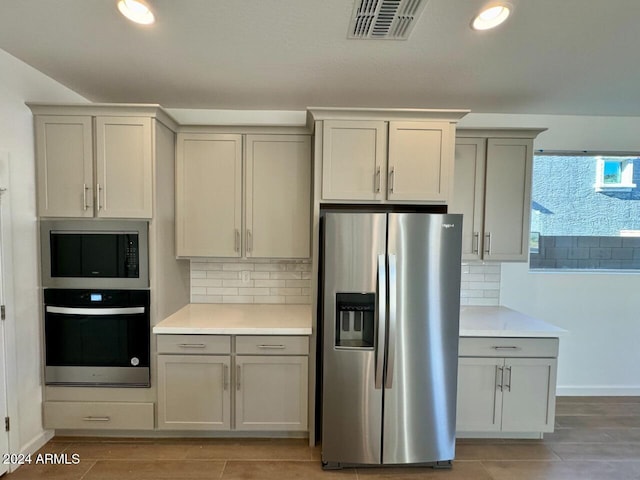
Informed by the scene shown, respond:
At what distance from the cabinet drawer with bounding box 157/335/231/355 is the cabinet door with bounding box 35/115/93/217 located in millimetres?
1039

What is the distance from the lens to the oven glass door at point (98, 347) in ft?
7.77

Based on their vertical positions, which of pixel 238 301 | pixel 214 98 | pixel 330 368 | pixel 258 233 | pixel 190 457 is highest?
pixel 214 98

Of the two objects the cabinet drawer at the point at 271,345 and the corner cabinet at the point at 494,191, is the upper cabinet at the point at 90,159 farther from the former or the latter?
the corner cabinet at the point at 494,191

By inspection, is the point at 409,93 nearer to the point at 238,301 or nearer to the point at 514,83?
the point at 514,83

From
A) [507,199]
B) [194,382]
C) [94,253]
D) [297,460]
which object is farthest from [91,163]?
[507,199]

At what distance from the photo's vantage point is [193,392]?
241 centimetres

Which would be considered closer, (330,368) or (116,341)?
(330,368)

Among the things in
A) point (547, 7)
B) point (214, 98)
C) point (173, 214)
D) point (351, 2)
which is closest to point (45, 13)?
point (214, 98)

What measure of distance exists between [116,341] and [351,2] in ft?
8.39

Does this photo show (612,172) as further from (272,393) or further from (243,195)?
(272,393)

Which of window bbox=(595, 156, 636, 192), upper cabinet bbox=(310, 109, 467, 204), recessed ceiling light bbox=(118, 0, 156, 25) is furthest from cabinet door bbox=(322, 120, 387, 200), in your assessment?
window bbox=(595, 156, 636, 192)

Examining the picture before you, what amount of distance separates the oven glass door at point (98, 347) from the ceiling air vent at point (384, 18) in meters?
2.26

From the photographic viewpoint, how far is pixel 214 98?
2760 millimetres

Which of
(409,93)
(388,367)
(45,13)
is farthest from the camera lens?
(409,93)
